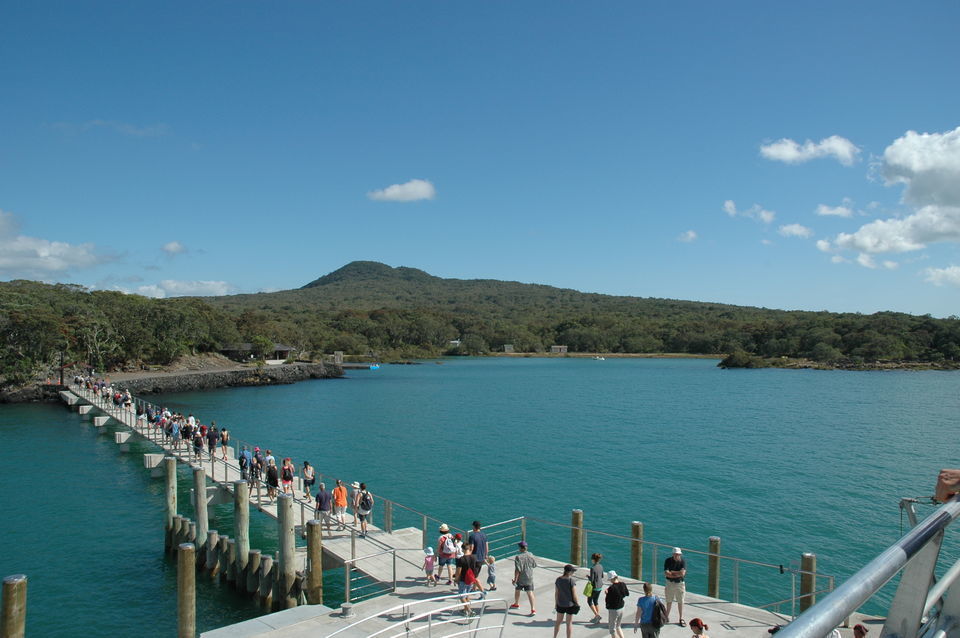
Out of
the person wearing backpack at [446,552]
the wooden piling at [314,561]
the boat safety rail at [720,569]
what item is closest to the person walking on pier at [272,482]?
the wooden piling at [314,561]

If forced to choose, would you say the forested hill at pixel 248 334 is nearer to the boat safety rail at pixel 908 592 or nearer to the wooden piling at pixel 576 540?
the wooden piling at pixel 576 540

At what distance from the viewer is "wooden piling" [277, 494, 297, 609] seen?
18.0 m

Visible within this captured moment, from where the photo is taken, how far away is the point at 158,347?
89.2 meters

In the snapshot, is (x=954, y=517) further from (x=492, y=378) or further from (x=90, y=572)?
(x=492, y=378)

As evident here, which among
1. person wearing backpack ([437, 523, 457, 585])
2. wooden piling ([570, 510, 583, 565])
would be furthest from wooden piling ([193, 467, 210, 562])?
wooden piling ([570, 510, 583, 565])

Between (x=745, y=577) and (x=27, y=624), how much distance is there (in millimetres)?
21404

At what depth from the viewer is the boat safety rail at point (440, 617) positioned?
12.6 meters

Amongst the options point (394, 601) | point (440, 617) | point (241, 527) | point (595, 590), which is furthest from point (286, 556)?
point (595, 590)

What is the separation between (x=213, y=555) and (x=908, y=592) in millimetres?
22510

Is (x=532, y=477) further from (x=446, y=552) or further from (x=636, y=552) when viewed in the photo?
(x=446, y=552)

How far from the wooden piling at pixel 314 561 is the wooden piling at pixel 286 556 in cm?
94

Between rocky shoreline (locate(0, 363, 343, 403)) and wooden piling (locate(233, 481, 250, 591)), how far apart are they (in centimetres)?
5780

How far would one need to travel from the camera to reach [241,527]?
1972cm

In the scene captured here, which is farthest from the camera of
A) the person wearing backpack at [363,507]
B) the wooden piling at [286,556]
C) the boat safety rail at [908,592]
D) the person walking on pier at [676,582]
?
the person wearing backpack at [363,507]
